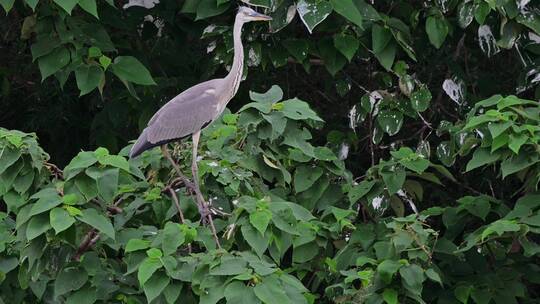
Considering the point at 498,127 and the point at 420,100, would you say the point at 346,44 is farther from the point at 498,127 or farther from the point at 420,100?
the point at 498,127

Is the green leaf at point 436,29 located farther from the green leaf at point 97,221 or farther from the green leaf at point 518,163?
the green leaf at point 97,221

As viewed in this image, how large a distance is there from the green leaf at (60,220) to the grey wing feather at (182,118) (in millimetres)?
674

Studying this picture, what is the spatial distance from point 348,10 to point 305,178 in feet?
2.56

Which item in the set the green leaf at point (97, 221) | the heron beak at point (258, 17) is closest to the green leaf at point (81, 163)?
the green leaf at point (97, 221)

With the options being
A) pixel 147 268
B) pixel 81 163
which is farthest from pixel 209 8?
pixel 147 268

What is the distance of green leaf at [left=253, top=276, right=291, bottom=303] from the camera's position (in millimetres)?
3979

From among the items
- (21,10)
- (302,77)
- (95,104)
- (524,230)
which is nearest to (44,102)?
(95,104)

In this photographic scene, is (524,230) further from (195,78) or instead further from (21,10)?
(21,10)

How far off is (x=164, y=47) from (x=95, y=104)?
0.55 metres

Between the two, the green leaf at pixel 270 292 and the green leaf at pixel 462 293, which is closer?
the green leaf at pixel 270 292

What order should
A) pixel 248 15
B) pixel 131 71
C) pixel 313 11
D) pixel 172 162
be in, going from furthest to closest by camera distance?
pixel 131 71 < pixel 313 11 < pixel 248 15 < pixel 172 162

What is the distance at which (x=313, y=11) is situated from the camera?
17.6 ft

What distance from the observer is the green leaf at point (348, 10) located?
17.7ft

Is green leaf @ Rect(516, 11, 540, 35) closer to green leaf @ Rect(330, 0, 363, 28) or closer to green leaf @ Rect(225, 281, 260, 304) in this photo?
green leaf @ Rect(330, 0, 363, 28)
